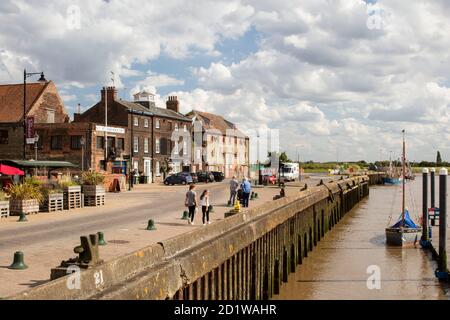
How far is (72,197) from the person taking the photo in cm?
2923

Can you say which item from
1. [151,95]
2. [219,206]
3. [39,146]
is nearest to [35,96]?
[39,146]

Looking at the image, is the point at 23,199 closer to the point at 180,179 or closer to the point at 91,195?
the point at 91,195

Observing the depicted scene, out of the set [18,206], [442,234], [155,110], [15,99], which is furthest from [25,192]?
[155,110]

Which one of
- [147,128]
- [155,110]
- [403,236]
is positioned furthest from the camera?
[155,110]

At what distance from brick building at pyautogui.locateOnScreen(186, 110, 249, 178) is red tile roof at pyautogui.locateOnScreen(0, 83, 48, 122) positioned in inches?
1051

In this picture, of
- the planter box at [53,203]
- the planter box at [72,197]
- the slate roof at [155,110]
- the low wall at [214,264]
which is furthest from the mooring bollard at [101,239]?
the slate roof at [155,110]

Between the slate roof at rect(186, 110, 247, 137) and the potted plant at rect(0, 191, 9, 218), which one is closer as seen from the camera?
the potted plant at rect(0, 191, 9, 218)

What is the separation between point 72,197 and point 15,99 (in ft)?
114

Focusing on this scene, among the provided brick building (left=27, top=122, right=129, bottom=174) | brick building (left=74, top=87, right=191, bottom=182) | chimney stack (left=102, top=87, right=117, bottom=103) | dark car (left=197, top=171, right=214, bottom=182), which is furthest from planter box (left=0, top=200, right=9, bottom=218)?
chimney stack (left=102, top=87, right=117, bottom=103)

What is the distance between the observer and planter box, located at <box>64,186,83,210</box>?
94.8 feet

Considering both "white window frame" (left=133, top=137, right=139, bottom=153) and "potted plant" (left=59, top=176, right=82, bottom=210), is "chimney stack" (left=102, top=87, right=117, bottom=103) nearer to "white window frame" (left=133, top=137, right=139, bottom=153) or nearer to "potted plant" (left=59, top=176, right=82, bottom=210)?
"white window frame" (left=133, top=137, right=139, bottom=153)

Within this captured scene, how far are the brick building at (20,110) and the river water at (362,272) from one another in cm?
3856
